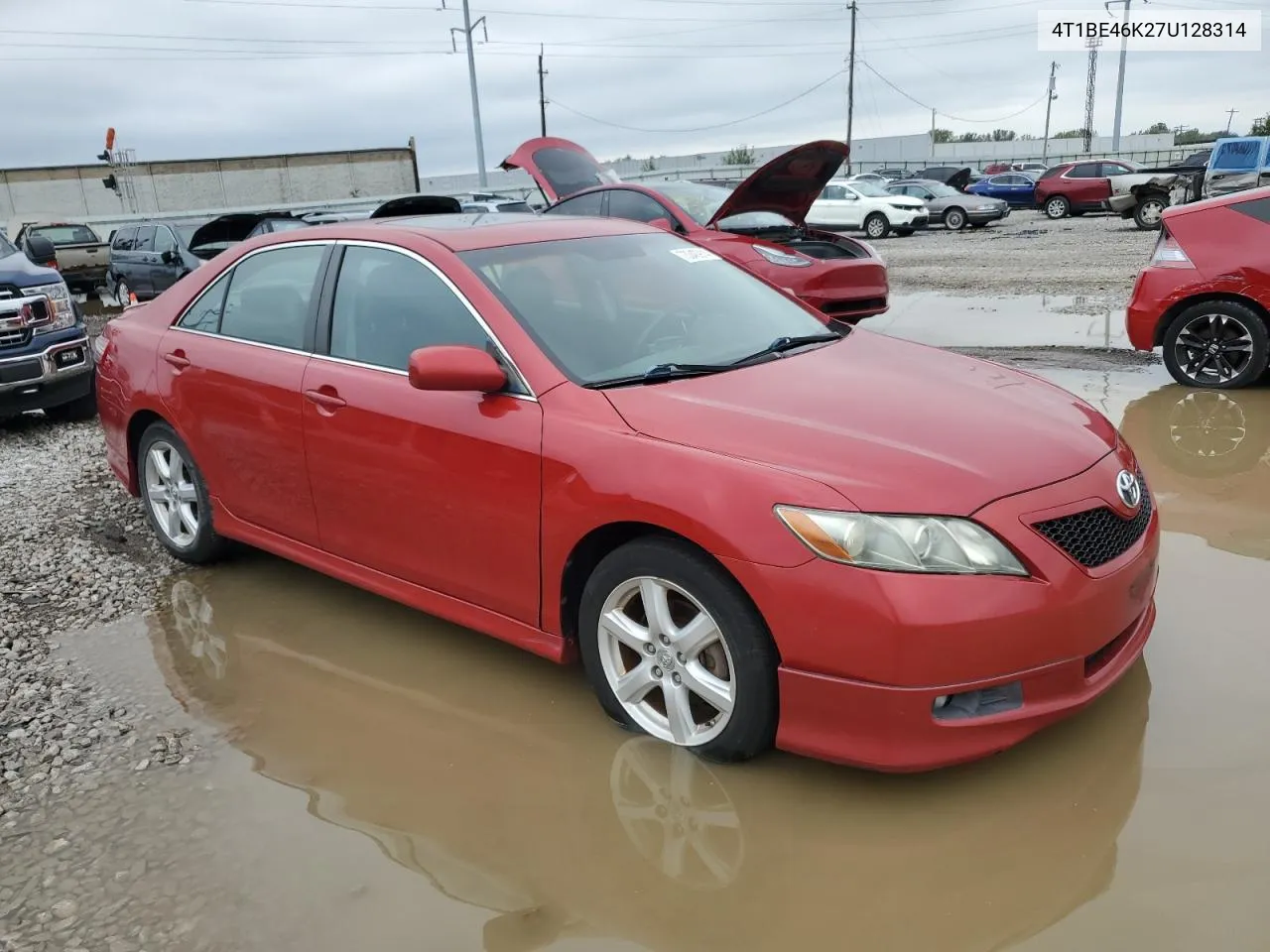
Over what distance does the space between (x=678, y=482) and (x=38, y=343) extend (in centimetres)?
686

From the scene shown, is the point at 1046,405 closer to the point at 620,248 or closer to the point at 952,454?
the point at 952,454

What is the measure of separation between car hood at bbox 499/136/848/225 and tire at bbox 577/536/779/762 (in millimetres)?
5991

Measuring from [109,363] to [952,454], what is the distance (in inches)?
167

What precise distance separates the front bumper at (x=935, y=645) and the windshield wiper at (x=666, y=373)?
31.6 inches

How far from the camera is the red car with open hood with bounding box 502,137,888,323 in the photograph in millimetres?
8672

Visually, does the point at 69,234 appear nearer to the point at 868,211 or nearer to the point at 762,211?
the point at 762,211

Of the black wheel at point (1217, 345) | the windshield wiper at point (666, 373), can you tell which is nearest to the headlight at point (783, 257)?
the black wheel at point (1217, 345)

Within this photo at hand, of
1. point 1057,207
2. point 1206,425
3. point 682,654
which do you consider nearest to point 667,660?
point 682,654

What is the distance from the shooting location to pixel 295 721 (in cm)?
350

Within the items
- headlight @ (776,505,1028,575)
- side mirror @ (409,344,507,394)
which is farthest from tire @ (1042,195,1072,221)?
headlight @ (776,505,1028,575)

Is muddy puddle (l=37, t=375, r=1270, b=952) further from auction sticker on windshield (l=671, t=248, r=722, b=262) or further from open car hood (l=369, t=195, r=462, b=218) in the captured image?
open car hood (l=369, t=195, r=462, b=218)

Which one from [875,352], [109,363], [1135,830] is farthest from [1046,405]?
[109,363]

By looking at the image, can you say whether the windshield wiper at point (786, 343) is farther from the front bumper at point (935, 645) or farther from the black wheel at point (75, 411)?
the black wheel at point (75, 411)

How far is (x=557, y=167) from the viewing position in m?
10.3
